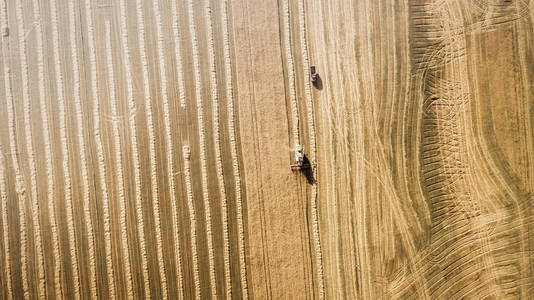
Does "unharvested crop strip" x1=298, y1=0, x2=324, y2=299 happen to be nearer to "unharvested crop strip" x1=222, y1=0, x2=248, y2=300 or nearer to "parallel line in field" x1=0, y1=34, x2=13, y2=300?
"unharvested crop strip" x1=222, y1=0, x2=248, y2=300

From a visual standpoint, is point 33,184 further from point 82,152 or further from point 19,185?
point 82,152

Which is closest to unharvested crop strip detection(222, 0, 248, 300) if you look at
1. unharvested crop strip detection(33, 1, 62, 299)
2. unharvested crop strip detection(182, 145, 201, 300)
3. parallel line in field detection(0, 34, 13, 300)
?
unharvested crop strip detection(182, 145, 201, 300)

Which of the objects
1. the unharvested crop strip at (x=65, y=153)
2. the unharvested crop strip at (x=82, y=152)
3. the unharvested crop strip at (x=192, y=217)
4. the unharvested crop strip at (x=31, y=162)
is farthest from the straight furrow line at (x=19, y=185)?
the unharvested crop strip at (x=192, y=217)

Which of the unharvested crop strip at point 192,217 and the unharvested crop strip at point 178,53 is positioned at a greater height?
the unharvested crop strip at point 178,53

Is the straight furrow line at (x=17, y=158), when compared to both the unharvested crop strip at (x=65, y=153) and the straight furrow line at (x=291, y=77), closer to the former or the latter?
the unharvested crop strip at (x=65, y=153)

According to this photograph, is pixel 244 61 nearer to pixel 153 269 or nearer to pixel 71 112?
pixel 71 112

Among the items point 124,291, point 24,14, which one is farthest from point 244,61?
point 124,291
